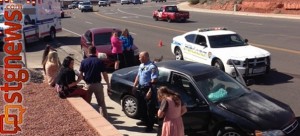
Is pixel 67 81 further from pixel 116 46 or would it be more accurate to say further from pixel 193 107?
pixel 116 46

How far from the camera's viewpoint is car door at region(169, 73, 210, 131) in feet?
25.8

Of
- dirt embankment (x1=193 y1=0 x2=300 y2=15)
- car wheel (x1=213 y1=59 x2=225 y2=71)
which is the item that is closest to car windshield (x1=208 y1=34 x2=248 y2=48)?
car wheel (x1=213 y1=59 x2=225 y2=71)

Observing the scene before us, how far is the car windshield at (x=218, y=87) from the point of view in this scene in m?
8.02

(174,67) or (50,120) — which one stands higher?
(174,67)

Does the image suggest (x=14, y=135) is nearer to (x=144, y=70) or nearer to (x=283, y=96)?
(x=144, y=70)

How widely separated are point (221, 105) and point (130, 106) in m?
2.69

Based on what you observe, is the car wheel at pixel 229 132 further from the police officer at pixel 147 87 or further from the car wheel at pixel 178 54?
the car wheel at pixel 178 54

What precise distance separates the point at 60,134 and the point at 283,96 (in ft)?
23.0

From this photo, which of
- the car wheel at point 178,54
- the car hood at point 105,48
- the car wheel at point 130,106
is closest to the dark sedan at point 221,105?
the car wheel at point 130,106

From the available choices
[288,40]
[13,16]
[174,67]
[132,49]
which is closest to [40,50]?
[132,49]

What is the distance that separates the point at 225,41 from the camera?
14570 mm

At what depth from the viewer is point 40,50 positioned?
901 inches

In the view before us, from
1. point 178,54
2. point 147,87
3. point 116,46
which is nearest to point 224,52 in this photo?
point 178,54

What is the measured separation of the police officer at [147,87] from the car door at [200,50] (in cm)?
603
